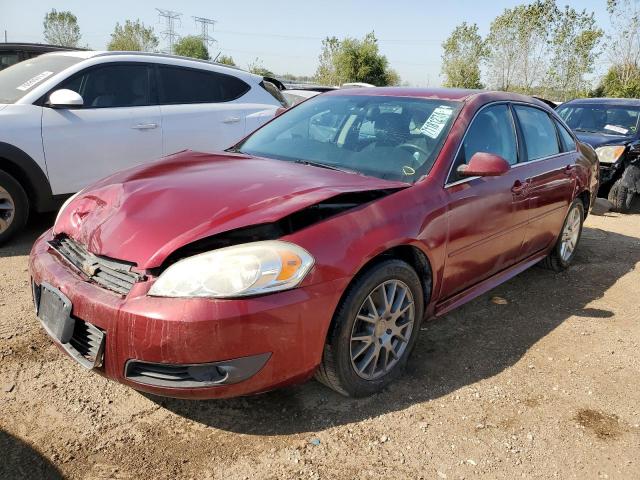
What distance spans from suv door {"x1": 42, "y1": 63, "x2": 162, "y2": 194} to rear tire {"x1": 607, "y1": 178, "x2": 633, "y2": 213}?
637 centimetres

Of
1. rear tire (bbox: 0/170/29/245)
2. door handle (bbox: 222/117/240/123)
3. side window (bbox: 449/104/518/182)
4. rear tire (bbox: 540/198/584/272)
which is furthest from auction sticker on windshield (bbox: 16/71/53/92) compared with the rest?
rear tire (bbox: 540/198/584/272)

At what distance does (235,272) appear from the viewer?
2.15m

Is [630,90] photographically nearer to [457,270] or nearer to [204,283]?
[457,270]

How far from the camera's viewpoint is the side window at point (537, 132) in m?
3.96

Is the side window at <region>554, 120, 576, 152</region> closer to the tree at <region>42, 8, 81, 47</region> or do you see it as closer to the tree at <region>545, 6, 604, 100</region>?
the tree at <region>545, 6, 604, 100</region>

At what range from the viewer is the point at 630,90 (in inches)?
936

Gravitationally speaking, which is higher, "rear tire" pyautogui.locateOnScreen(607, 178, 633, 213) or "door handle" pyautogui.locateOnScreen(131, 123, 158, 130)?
"door handle" pyautogui.locateOnScreen(131, 123, 158, 130)

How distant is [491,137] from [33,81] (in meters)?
4.08

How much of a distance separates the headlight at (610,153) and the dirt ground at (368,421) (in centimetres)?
500

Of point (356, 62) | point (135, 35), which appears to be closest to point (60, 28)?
point (135, 35)

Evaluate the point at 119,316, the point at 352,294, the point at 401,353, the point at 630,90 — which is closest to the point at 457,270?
the point at 401,353

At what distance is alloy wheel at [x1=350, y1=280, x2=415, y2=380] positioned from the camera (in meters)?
2.60

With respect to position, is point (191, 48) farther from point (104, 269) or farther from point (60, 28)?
point (104, 269)

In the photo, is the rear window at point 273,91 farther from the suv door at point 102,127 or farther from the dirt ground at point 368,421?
the dirt ground at point 368,421
